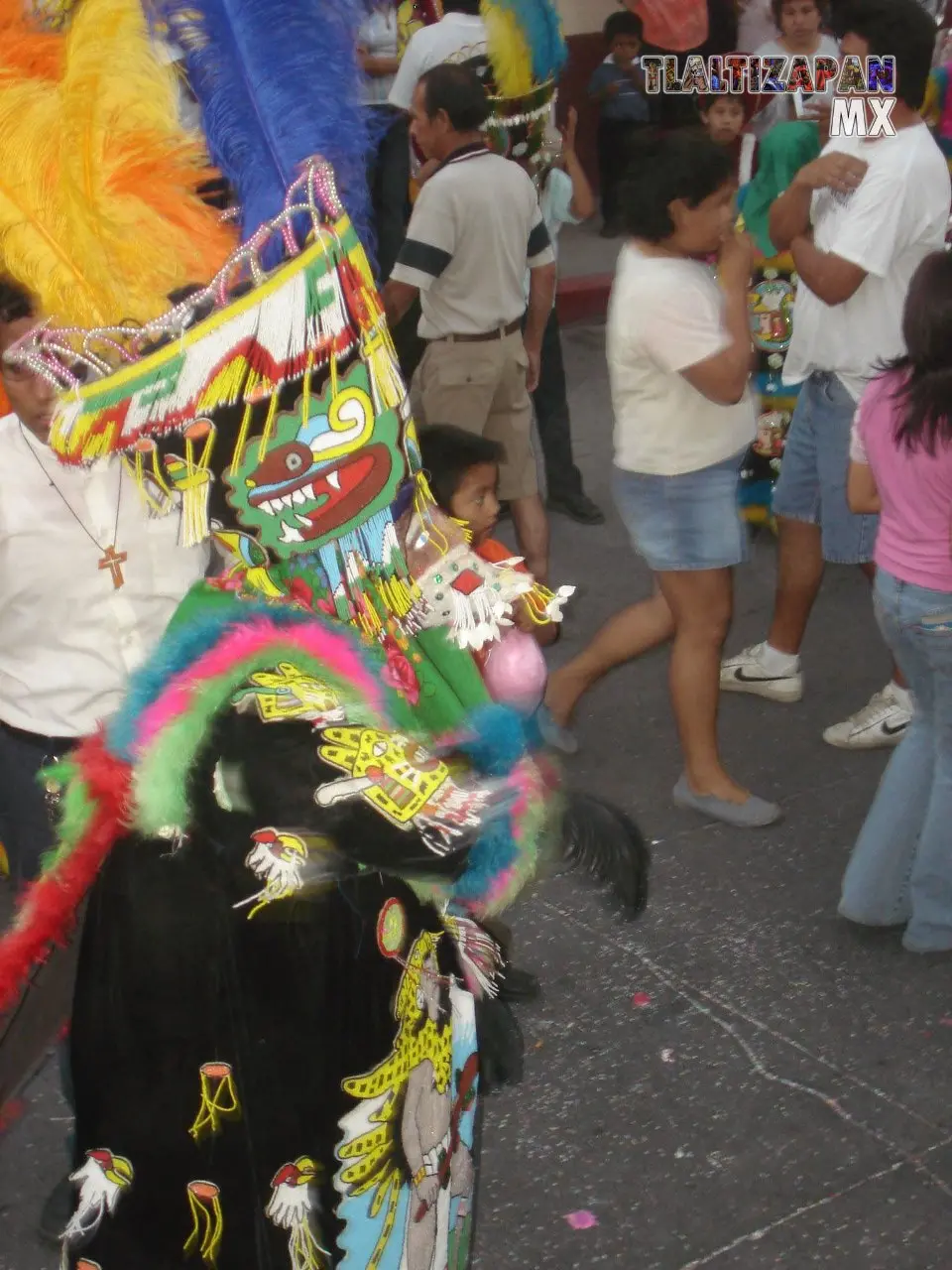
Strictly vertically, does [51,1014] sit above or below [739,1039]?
above

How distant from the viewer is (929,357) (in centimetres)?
302

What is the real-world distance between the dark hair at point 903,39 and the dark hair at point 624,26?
6956 millimetres

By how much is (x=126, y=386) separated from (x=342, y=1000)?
2.31ft

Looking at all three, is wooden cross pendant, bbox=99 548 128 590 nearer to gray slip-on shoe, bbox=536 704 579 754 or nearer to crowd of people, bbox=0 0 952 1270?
crowd of people, bbox=0 0 952 1270

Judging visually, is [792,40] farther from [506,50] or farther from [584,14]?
[584,14]

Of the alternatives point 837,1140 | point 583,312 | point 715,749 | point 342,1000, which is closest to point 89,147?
point 342,1000

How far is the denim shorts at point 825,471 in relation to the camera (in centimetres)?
409

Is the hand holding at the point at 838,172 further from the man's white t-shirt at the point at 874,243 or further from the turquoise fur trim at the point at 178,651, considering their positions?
the turquoise fur trim at the point at 178,651

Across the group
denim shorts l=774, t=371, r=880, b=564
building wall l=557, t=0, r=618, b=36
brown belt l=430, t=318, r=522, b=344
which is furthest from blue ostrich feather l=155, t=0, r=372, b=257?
building wall l=557, t=0, r=618, b=36

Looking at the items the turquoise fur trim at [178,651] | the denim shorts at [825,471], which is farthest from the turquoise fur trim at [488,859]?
the denim shorts at [825,471]

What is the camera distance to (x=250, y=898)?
5.04ft

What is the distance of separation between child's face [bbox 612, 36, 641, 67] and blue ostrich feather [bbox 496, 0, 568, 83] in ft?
18.5

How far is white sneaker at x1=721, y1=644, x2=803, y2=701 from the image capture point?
4.75 metres

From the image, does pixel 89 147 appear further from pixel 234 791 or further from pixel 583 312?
pixel 583 312
